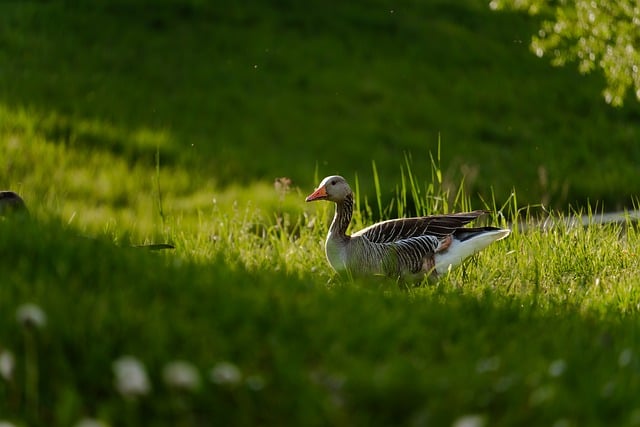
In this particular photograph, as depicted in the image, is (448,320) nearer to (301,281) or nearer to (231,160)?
(301,281)

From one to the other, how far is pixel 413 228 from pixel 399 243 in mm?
217

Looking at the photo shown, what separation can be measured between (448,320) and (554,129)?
996 cm

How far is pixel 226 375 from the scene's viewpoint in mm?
3352

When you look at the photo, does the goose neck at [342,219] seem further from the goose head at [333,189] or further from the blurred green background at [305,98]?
the blurred green background at [305,98]

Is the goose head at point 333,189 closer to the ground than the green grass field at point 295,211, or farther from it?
farther from it

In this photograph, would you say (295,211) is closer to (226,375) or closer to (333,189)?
(333,189)

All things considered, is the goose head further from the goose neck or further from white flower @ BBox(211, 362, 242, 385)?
white flower @ BBox(211, 362, 242, 385)

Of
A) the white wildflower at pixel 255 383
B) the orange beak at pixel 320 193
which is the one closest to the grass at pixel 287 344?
the white wildflower at pixel 255 383

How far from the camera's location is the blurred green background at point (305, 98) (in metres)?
11.8

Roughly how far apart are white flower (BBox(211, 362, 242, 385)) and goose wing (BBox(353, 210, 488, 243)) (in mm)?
2863

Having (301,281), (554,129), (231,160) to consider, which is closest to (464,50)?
(554,129)

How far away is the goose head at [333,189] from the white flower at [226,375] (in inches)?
109

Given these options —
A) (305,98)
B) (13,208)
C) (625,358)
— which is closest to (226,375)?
(625,358)

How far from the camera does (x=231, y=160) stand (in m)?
11.8
